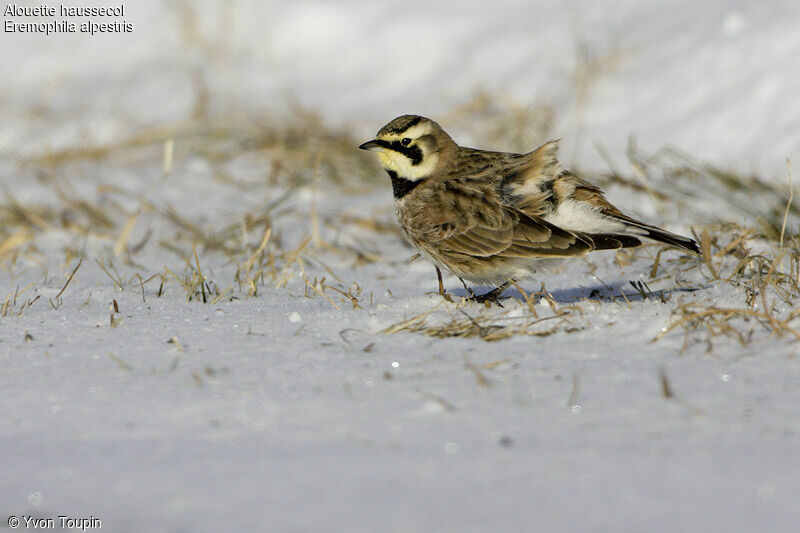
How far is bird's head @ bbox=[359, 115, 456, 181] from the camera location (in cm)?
434

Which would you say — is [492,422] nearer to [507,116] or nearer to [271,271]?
[271,271]

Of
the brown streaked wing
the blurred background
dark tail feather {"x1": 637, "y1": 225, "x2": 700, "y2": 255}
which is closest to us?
dark tail feather {"x1": 637, "y1": 225, "x2": 700, "y2": 255}

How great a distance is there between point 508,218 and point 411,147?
2.41 feet

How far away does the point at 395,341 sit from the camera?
3150 mm

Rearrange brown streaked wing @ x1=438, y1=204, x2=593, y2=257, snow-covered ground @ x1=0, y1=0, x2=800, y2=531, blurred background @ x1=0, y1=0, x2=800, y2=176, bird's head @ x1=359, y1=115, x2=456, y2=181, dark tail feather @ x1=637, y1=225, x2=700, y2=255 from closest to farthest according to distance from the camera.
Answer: snow-covered ground @ x1=0, y1=0, x2=800, y2=531
dark tail feather @ x1=637, y1=225, x2=700, y2=255
brown streaked wing @ x1=438, y1=204, x2=593, y2=257
bird's head @ x1=359, y1=115, x2=456, y2=181
blurred background @ x1=0, y1=0, x2=800, y2=176

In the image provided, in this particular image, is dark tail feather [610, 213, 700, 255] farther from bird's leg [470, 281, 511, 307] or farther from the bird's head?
the bird's head

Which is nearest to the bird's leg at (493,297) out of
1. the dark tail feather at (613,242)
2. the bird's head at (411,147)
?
the dark tail feather at (613,242)

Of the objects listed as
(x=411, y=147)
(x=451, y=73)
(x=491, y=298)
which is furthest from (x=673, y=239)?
(x=451, y=73)

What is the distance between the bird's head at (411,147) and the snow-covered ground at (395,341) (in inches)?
22.8

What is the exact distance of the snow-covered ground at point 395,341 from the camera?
2.03m

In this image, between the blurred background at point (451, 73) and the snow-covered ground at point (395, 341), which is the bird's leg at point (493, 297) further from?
the blurred background at point (451, 73)

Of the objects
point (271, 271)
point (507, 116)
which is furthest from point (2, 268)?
point (507, 116)

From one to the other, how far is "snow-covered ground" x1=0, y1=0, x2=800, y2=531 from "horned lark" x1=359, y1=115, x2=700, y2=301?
0.83 ft

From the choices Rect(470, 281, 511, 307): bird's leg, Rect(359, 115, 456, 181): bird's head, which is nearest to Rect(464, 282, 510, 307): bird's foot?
Rect(470, 281, 511, 307): bird's leg
